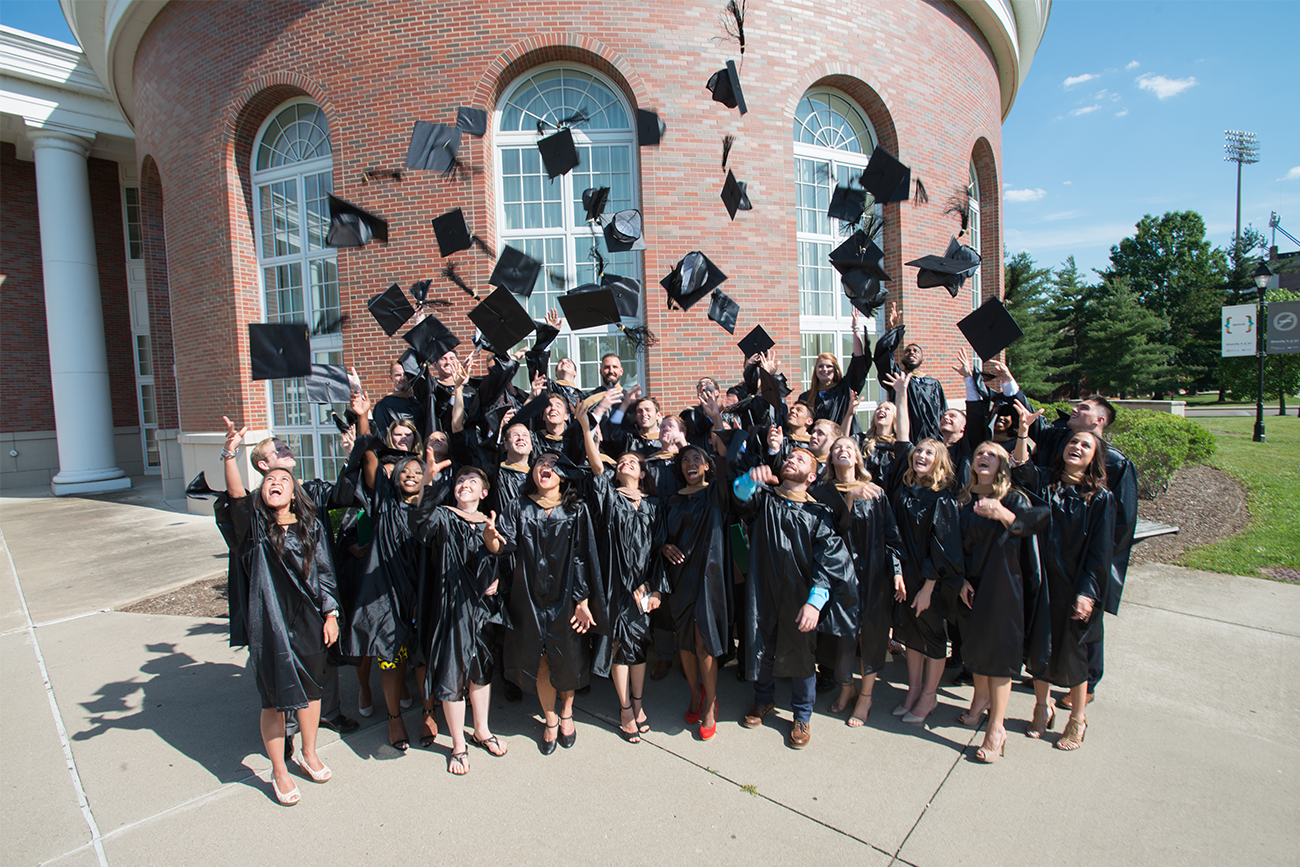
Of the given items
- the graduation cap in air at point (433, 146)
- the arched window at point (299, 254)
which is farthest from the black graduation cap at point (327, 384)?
the arched window at point (299, 254)

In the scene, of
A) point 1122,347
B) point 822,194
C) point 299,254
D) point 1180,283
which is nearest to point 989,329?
point 822,194

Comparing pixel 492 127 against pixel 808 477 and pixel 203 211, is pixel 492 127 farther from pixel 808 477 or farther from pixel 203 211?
pixel 808 477

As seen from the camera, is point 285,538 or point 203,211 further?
point 203,211

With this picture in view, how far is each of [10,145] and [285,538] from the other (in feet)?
65.8

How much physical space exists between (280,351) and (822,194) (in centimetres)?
809

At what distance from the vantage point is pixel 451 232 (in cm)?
643

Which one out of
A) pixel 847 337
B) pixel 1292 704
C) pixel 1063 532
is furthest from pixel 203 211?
pixel 1292 704

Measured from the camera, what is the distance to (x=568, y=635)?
3.48 m

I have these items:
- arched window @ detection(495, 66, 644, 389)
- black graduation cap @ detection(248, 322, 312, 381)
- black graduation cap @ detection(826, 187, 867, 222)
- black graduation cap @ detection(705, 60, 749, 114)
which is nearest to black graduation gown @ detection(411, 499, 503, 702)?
black graduation cap @ detection(248, 322, 312, 381)

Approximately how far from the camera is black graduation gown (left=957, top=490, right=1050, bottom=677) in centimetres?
324

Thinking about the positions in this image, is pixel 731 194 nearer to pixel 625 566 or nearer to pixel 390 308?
pixel 390 308

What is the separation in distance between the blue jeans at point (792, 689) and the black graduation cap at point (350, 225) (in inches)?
256

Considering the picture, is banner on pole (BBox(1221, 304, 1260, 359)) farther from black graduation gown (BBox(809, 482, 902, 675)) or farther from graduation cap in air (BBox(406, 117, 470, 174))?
black graduation gown (BBox(809, 482, 902, 675))

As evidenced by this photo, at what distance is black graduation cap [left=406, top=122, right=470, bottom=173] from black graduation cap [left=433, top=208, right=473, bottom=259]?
1.25 m
